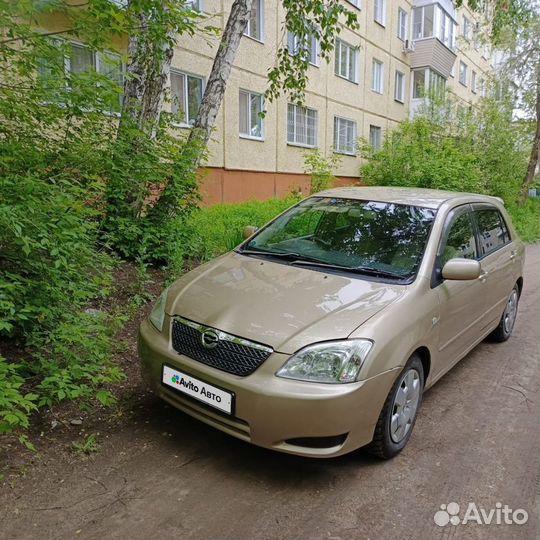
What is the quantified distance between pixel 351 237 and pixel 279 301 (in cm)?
106

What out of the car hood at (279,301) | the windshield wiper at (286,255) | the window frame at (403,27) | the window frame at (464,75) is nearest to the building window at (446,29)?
the window frame at (403,27)

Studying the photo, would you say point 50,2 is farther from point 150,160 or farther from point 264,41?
point 264,41

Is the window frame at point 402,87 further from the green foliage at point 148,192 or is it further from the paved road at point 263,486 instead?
the paved road at point 263,486

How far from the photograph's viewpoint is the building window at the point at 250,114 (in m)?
12.9

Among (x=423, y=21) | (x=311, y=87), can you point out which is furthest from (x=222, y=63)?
(x=423, y=21)

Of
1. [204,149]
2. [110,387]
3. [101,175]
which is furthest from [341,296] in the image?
[204,149]

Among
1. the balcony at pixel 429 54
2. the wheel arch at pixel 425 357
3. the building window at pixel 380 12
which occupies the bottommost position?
the wheel arch at pixel 425 357

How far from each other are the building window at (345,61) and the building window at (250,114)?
485 cm

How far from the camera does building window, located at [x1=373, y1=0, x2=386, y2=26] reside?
60.8ft

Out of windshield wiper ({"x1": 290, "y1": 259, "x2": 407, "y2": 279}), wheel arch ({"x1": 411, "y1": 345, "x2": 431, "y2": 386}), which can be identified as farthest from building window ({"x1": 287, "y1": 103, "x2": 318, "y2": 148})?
Result: wheel arch ({"x1": 411, "y1": 345, "x2": 431, "y2": 386})

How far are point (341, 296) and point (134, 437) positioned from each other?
1.61m

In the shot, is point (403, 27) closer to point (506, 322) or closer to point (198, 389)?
point (506, 322)

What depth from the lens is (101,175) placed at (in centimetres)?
457

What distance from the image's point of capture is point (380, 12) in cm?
1894
